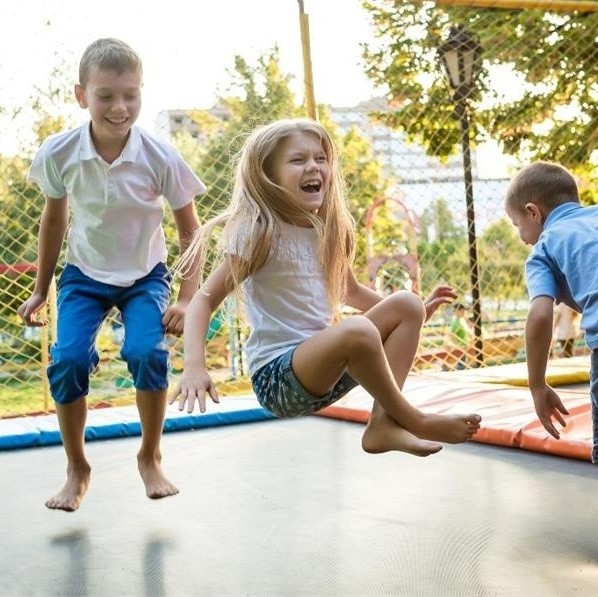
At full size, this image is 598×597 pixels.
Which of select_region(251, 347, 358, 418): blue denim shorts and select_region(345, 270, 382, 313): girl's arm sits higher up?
select_region(345, 270, 382, 313): girl's arm

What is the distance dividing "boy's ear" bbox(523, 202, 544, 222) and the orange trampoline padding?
2.72 feet

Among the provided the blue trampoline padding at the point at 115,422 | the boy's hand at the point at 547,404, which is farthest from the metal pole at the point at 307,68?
the boy's hand at the point at 547,404

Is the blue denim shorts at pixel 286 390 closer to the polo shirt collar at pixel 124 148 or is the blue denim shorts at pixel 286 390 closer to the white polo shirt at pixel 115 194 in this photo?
the white polo shirt at pixel 115 194

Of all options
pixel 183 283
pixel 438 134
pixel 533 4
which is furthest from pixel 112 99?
pixel 438 134

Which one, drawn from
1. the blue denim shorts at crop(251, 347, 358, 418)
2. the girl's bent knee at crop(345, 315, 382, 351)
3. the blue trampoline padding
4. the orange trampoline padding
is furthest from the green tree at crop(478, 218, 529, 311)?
the girl's bent knee at crop(345, 315, 382, 351)

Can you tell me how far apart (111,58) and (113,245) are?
15.4 inches

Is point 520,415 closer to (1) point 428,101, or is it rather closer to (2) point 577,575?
(2) point 577,575

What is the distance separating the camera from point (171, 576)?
1.59 metres

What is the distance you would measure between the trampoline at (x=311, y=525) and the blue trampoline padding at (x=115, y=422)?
0.18 metres

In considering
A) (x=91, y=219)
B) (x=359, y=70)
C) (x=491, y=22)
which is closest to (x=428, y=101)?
(x=359, y=70)

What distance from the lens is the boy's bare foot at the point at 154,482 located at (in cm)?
197

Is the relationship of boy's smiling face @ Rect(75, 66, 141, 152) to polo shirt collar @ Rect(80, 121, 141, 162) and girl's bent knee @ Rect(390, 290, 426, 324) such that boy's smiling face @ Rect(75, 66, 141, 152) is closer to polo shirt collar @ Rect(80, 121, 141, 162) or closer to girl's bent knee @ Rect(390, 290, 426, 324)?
polo shirt collar @ Rect(80, 121, 141, 162)

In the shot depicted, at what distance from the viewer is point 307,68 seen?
406 cm

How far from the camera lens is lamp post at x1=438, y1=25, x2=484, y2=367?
4953 millimetres
